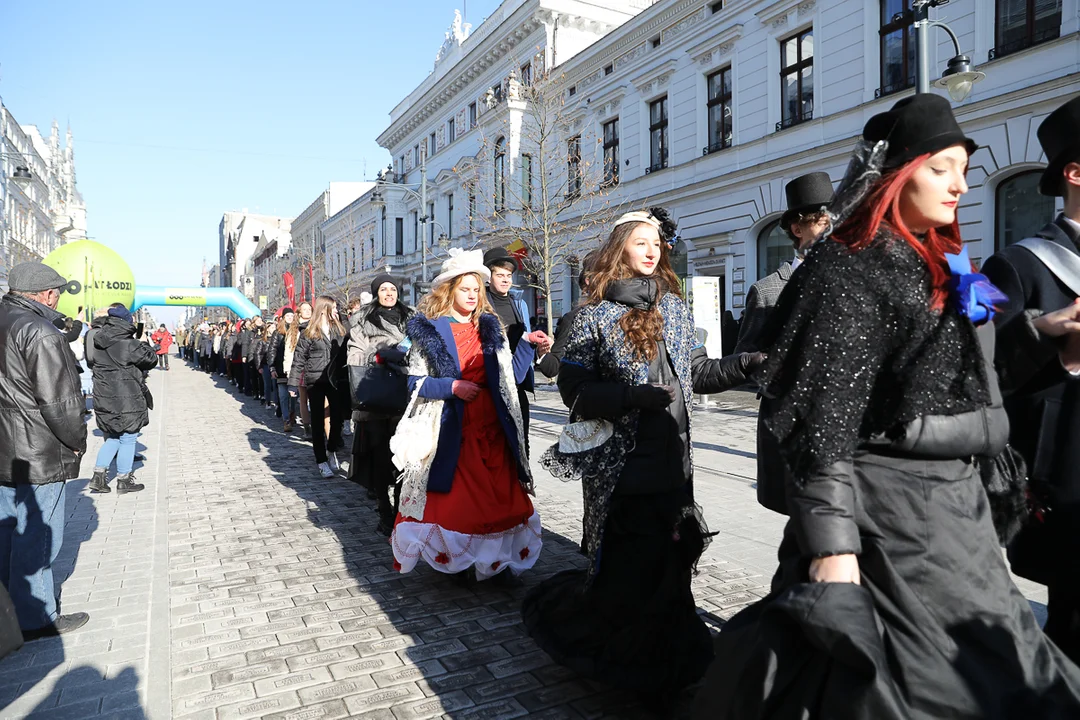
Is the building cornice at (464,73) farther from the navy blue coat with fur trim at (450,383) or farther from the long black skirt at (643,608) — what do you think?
the long black skirt at (643,608)

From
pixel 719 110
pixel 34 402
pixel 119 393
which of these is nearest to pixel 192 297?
pixel 719 110

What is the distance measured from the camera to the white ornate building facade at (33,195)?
44.8 metres

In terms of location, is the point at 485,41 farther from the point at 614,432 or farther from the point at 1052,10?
the point at 614,432

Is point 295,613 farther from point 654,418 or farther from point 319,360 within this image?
point 319,360

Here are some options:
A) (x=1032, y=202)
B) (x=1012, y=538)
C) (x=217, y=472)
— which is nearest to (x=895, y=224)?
(x=1012, y=538)

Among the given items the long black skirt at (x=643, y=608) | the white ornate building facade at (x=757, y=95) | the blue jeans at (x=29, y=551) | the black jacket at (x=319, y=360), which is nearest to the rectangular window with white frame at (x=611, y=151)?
the white ornate building facade at (x=757, y=95)

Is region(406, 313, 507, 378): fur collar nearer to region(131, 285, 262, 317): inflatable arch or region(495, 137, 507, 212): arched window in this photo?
region(495, 137, 507, 212): arched window

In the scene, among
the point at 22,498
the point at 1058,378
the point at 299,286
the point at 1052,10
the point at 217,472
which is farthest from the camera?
the point at 299,286

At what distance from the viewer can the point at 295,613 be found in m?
4.07

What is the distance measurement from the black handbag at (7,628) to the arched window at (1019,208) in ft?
48.7

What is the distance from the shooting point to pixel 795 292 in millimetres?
1767

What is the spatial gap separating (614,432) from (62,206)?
88.4 meters

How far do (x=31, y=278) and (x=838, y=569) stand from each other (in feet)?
13.8

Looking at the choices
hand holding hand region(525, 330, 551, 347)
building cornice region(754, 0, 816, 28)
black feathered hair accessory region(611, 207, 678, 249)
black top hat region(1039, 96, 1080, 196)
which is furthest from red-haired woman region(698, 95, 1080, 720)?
building cornice region(754, 0, 816, 28)
